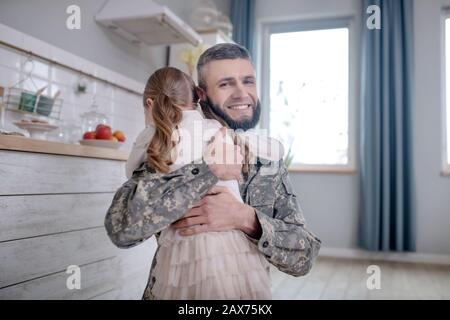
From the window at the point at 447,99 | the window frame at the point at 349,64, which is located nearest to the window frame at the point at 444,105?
the window at the point at 447,99

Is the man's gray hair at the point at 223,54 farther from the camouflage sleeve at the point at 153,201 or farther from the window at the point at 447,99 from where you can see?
the window at the point at 447,99

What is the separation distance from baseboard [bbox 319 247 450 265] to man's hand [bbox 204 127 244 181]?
9.05ft

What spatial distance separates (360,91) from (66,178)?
2813mm

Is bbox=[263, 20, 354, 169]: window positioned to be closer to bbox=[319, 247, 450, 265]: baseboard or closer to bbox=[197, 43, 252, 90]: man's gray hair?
bbox=[319, 247, 450, 265]: baseboard

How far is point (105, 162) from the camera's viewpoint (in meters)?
1.38

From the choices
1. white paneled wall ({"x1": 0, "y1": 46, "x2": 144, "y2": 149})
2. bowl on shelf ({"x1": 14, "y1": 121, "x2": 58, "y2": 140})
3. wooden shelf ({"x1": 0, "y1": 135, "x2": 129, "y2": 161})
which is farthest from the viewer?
white paneled wall ({"x1": 0, "y1": 46, "x2": 144, "y2": 149})

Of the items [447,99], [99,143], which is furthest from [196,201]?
[447,99]

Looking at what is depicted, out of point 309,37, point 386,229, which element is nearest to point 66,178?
point 309,37

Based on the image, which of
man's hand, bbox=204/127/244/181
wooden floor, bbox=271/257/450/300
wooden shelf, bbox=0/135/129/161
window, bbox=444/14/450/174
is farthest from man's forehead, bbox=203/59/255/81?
window, bbox=444/14/450/174

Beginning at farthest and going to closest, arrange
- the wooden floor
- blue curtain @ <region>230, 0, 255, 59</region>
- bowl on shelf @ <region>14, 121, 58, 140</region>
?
blue curtain @ <region>230, 0, 255, 59</region>, the wooden floor, bowl on shelf @ <region>14, 121, 58, 140</region>

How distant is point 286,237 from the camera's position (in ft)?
2.40

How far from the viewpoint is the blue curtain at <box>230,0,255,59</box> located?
11.0ft

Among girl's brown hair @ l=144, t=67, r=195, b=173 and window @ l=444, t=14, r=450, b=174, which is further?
window @ l=444, t=14, r=450, b=174

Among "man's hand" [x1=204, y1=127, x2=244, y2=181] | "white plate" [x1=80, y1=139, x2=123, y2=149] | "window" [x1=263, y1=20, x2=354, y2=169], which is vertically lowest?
"man's hand" [x1=204, y1=127, x2=244, y2=181]
